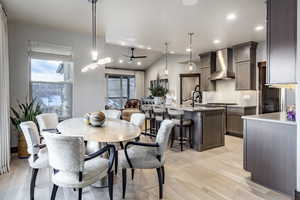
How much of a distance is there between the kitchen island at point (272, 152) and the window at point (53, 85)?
411cm

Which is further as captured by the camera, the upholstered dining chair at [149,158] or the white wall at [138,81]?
the white wall at [138,81]

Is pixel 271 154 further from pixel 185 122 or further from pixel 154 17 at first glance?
pixel 154 17

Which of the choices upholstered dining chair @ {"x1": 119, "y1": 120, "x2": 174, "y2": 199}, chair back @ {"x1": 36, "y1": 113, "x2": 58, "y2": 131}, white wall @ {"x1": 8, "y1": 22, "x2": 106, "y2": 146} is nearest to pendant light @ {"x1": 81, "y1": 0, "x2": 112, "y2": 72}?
white wall @ {"x1": 8, "y1": 22, "x2": 106, "y2": 146}

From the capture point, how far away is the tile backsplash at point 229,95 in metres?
5.75

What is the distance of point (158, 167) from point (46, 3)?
3.22 meters

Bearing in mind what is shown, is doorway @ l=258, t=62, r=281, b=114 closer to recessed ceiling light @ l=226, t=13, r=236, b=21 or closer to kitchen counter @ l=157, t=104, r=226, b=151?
kitchen counter @ l=157, t=104, r=226, b=151

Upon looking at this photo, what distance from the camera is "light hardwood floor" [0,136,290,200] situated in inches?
92.0

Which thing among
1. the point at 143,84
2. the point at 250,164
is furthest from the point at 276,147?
the point at 143,84

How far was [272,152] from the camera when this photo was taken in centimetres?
249

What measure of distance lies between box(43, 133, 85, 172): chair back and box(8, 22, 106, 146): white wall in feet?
10.1

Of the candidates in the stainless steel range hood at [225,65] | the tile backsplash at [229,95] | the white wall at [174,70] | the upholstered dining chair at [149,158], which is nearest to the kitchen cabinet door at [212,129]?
the tile backsplash at [229,95]

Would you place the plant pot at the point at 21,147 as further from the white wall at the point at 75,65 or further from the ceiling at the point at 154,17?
the ceiling at the point at 154,17

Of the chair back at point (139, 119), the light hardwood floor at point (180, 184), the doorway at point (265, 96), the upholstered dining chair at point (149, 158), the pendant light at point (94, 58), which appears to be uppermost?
the pendant light at point (94, 58)

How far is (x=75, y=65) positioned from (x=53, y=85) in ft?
2.43
